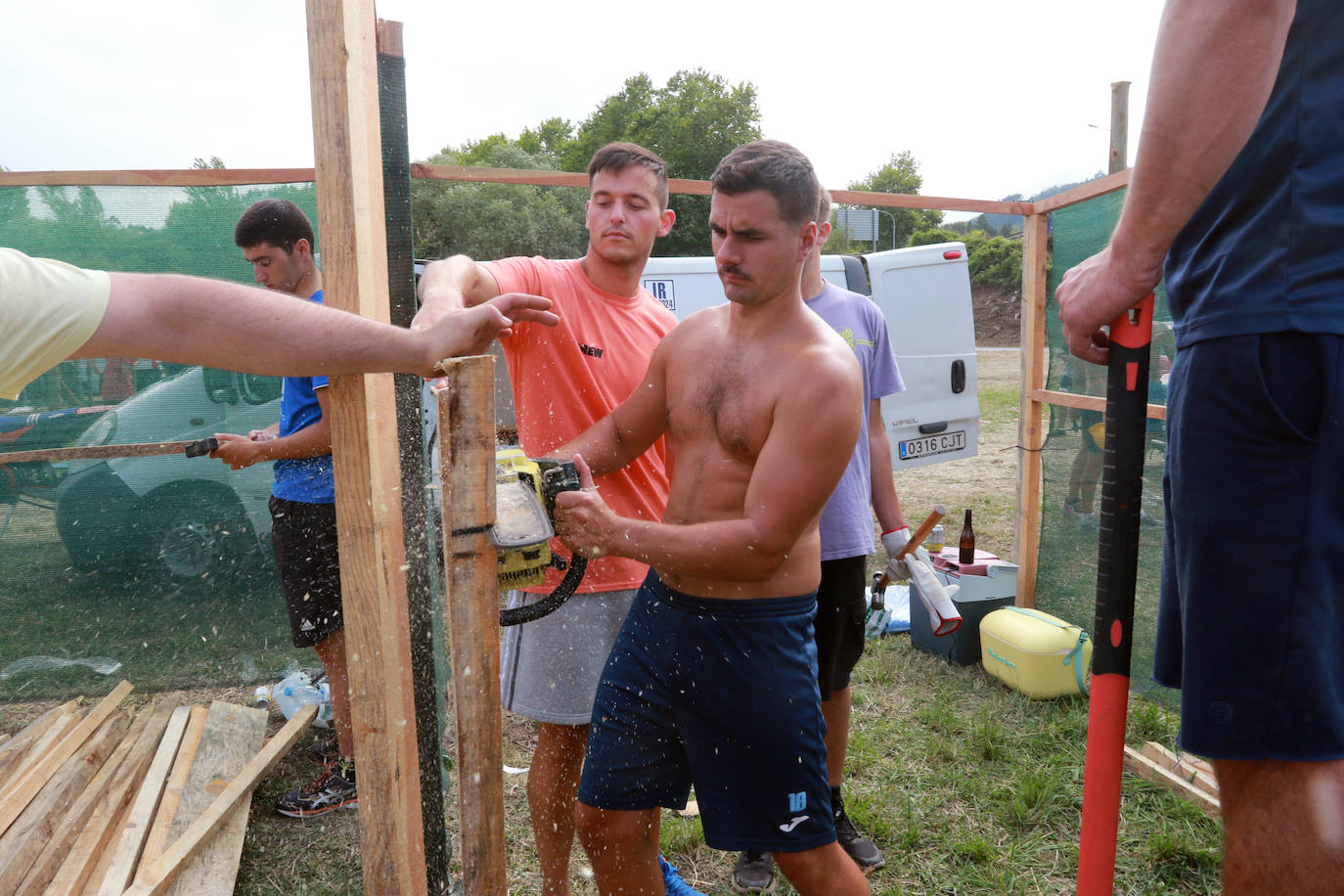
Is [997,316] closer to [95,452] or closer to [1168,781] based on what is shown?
[1168,781]

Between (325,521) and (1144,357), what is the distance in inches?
122

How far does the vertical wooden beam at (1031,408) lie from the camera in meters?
5.04

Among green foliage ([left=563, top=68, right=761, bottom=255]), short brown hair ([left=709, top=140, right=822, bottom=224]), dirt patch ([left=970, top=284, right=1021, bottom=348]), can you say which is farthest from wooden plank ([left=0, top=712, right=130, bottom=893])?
green foliage ([left=563, top=68, right=761, bottom=255])

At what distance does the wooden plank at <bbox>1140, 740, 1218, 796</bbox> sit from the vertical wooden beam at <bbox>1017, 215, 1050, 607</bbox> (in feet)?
4.95

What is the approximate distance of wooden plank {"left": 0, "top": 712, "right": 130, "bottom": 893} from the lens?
270 cm

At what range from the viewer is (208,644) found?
4.49 meters

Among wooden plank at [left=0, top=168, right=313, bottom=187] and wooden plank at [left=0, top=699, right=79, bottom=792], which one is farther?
wooden plank at [left=0, top=168, right=313, bottom=187]

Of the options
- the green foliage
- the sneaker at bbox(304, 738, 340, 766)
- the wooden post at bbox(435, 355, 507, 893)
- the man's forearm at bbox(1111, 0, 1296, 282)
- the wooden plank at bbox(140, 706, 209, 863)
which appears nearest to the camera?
the man's forearm at bbox(1111, 0, 1296, 282)

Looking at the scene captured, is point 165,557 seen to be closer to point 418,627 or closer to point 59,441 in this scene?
point 59,441

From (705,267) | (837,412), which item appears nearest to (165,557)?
(837,412)

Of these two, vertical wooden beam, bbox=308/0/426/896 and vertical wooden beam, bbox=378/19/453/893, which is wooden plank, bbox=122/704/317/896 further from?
vertical wooden beam, bbox=378/19/453/893

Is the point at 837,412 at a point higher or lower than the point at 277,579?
higher

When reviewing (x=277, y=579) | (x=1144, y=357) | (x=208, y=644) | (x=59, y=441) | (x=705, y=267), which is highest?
(x=705, y=267)

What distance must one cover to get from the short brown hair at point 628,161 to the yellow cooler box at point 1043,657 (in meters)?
3.02
